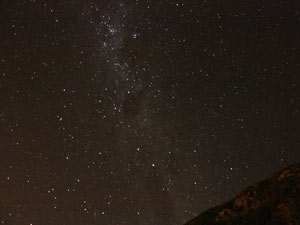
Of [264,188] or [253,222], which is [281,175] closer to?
[264,188]

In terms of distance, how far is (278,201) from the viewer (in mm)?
3064

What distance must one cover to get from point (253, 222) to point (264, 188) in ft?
1.05

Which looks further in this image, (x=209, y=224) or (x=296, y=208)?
(x=209, y=224)

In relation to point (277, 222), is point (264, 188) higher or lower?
higher

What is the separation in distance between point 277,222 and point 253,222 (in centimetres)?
22

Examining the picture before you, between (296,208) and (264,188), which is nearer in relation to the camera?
(296,208)

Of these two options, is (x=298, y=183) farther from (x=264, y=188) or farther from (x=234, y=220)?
(x=234, y=220)

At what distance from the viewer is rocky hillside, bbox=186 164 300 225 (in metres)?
2.96

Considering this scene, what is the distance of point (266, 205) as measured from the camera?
313 centimetres

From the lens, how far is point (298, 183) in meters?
3.09

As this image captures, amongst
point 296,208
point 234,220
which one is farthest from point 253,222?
point 296,208

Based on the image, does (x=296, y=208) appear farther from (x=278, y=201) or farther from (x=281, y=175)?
(x=281, y=175)

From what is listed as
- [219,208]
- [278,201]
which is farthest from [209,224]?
[278,201]

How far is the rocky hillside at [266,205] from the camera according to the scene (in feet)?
9.70
